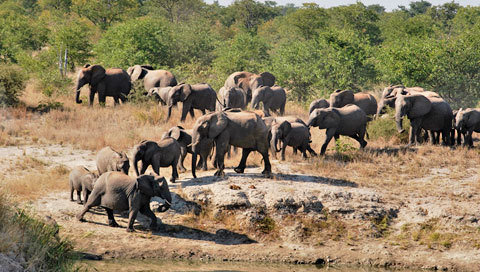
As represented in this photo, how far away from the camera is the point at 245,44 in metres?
41.5

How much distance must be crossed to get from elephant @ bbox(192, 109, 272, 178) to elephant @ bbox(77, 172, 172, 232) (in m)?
2.33

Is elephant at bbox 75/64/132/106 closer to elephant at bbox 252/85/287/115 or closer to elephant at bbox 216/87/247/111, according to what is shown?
elephant at bbox 216/87/247/111

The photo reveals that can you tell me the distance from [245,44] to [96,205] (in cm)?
2900

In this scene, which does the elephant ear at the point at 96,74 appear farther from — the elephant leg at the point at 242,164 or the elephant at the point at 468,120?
the elephant at the point at 468,120

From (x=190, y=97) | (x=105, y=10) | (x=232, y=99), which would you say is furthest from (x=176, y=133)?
(x=105, y=10)

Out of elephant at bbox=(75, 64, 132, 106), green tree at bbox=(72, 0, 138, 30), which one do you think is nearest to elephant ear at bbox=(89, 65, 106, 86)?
elephant at bbox=(75, 64, 132, 106)

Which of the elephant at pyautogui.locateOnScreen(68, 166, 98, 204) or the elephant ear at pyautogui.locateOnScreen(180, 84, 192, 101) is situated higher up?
the elephant ear at pyautogui.locateOnScreen(180, 84, 192, 101)

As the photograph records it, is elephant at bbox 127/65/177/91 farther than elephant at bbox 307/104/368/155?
Yes

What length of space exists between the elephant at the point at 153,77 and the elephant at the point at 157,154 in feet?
35.4

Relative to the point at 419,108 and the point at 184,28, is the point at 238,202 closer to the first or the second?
the point at 419,108

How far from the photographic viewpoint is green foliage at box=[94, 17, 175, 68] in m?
33.6

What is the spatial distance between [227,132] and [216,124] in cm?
34

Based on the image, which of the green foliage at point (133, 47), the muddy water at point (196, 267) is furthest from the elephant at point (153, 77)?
the muddy water at point (196, 267)

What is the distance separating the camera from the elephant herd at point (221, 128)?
1359 centimetres
